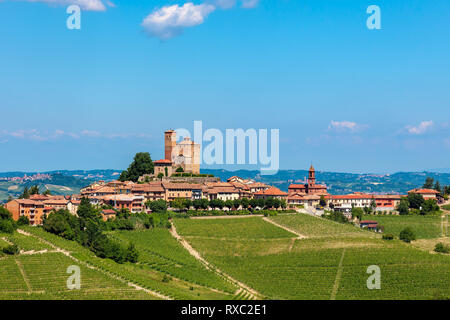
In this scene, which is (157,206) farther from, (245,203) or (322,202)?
(322,202)

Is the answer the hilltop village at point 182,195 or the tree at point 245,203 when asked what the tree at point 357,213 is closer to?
the hilltop village at point 182,195

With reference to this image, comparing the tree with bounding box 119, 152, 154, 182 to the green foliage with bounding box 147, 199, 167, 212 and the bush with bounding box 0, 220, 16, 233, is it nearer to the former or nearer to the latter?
the green foliage with bounding box 147, 199, 167, 212

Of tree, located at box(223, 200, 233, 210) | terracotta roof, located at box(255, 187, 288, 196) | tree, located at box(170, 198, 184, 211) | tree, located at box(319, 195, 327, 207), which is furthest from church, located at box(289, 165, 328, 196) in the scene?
tree, located at box(170, 198, 184, 211)

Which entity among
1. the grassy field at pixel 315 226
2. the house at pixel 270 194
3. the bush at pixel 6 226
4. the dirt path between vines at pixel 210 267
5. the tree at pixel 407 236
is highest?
the house at pixel 270 194

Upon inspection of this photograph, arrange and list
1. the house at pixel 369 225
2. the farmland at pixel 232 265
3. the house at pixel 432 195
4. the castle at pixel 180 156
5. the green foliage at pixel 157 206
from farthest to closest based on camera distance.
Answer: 1. the house at pixel 432 195
2. the castle at pixel 180 156
3. the house at pixel 369 225
4. the green foliage at pixel 157 206
5. the farmland at pixel 232 265

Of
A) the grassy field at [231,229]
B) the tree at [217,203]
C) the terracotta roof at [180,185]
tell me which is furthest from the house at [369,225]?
the terracotta roof at [180,185]

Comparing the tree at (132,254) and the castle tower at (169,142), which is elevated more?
the castle tower at (169,142)
